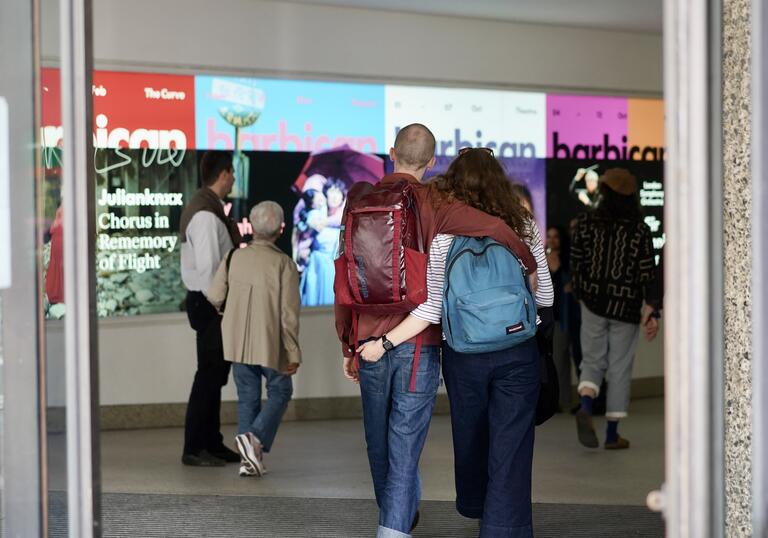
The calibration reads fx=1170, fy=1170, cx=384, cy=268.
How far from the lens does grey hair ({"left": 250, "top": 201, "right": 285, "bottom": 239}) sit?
647 centimetres

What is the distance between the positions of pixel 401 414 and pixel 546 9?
575 centimetres

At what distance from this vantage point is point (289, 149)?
29.6 feet

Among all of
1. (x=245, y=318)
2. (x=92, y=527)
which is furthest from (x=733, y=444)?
(x=245, y=318)

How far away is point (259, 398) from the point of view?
6641mm

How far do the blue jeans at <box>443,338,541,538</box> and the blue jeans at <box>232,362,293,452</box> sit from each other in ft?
7.71

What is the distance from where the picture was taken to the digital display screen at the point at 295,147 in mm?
8492

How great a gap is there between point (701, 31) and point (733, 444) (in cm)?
89

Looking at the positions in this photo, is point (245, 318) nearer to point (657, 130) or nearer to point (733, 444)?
point (733, 444)

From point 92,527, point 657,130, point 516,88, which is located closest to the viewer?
point 92,527

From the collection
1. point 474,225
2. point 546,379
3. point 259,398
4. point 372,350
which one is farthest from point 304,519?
point 474,225

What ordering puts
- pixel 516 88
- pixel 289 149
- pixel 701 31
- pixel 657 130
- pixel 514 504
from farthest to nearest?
pixel 657 130
pixel 516 88
pixel 289 149
pixel 514 504
pixel 701 31

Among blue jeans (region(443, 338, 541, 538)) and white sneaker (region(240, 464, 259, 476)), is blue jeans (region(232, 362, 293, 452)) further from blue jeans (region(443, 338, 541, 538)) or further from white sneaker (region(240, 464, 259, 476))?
blue jeans (region(443, 338, 541, 538))

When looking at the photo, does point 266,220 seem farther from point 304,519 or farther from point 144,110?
point 144,110

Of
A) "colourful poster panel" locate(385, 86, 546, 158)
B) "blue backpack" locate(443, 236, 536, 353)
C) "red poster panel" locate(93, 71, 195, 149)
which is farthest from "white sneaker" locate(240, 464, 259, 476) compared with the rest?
"colourful poster panel" locate(385, 86, 546, 158)
